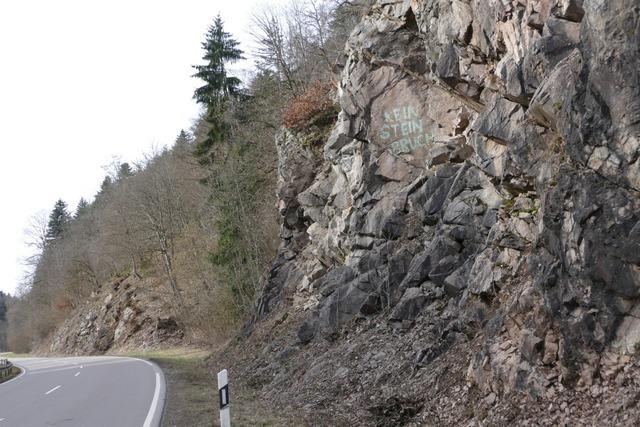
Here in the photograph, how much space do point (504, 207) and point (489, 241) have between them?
0.84m

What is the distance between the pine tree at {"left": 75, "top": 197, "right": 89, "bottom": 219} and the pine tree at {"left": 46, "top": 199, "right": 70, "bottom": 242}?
2.31m

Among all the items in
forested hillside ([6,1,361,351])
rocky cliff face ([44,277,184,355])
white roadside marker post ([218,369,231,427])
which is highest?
forested hillside ([6,1,361,351])

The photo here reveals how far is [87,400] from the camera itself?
13.9 m

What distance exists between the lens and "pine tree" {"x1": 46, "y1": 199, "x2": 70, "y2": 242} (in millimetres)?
77625

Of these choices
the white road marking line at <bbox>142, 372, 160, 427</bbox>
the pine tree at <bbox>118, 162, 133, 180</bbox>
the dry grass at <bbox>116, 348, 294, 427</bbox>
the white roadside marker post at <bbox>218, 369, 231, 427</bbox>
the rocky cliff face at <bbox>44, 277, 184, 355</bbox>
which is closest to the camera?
the white roadside marker post at <bbox>218, 369, 231, 427</bbox>

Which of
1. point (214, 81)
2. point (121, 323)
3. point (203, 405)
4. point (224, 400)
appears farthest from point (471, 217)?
point (121, 323)

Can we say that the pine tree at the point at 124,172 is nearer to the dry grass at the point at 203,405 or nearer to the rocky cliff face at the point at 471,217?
the dry grass at the point at 203,405

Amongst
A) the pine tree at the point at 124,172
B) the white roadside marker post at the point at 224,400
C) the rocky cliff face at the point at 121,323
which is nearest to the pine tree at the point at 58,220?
the pine tree at the point at 124,172

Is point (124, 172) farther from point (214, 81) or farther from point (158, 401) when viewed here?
point (158, 401)

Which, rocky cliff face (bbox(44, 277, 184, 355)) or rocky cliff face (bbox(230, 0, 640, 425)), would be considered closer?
rocky cliff face (bbox(230, 0, 640, 425))

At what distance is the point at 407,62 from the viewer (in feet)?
52.5

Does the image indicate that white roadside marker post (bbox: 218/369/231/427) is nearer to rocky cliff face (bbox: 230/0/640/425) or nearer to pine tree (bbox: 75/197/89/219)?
rocky cliff face (bbox: 230/0/640/425)

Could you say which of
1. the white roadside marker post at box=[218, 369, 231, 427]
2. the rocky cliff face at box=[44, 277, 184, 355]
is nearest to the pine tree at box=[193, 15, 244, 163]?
the rocky cliff face at box=[44, 277, 184, 355]

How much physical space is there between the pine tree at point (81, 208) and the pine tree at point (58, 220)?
7.58ft
